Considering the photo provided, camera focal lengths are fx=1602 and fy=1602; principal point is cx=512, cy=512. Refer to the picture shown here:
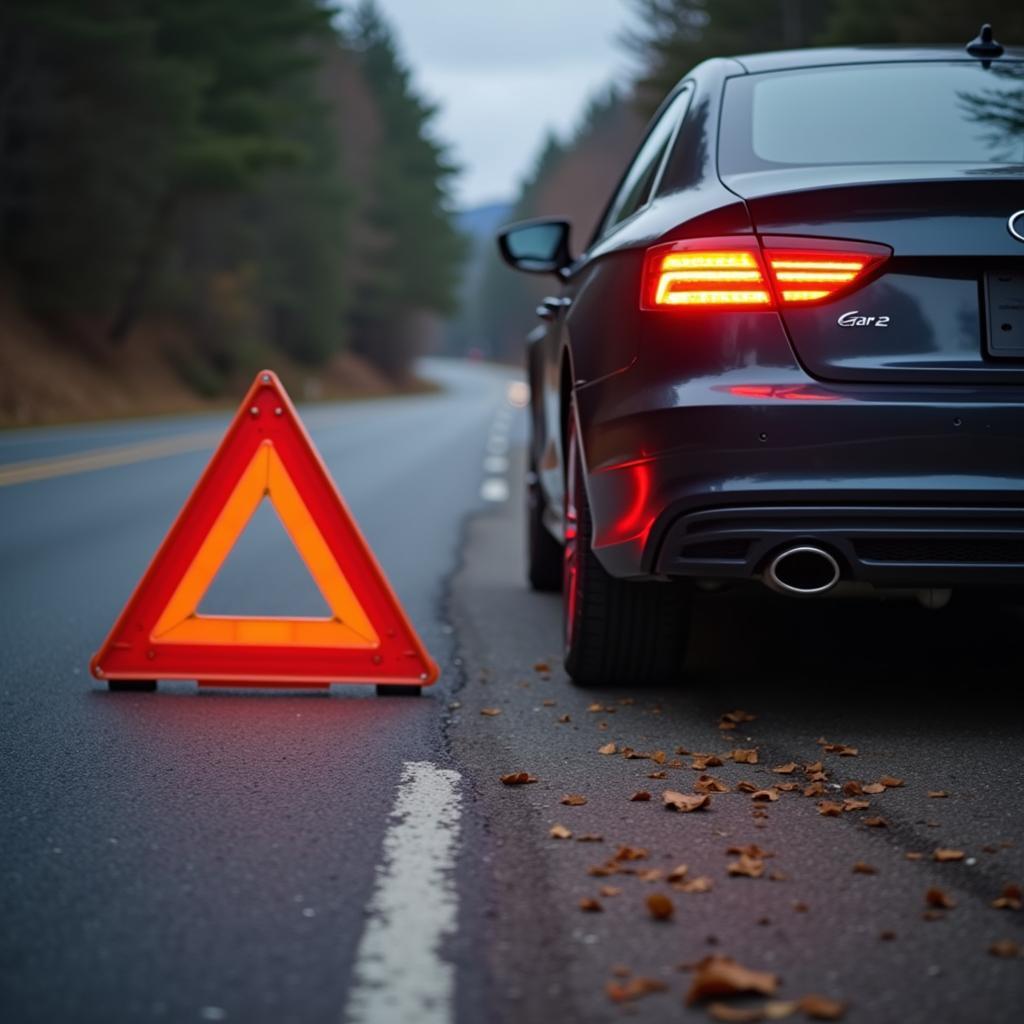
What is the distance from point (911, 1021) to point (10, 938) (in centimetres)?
150

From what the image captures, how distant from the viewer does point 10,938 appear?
2.76 meters

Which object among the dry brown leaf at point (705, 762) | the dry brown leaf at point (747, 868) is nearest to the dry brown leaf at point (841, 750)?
the dry brown leaf at point (705, 762)

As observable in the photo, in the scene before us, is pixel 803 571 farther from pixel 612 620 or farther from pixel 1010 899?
pixel 1010 899

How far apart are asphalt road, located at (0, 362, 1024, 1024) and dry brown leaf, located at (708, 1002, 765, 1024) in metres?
0.04

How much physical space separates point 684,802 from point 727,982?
1.16 meters

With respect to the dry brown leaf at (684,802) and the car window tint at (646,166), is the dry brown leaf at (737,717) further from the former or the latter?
the car window tint at (646,166)

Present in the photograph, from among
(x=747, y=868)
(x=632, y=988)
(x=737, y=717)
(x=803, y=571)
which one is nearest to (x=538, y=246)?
(x=737, y=717)

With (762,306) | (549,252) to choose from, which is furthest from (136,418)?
(762,306)

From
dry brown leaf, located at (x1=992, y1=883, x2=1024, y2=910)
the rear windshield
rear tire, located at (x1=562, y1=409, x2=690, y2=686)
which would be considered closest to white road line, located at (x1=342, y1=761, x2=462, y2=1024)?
dry brown leaf, located at (x1=992, y1=883, x2=1024, y2=910)

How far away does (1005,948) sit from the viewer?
8.81 ft

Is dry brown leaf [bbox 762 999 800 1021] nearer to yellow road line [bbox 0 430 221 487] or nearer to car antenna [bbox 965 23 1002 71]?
car antenna [bbox 965 23 1002 71]

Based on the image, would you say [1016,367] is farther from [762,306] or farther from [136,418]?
[136,418]

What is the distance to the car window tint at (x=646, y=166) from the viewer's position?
4941 millimetres

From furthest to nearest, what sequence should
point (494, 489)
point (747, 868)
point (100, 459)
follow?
point (100, 459) → point (494, 489) → point (747, 868)
